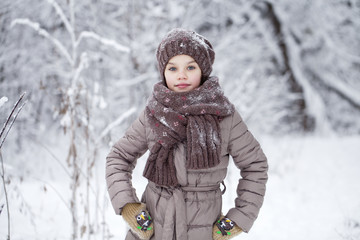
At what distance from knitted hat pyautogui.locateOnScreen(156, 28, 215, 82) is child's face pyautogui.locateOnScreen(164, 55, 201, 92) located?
0.08ft

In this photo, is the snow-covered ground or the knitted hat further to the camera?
the snow-covered ground

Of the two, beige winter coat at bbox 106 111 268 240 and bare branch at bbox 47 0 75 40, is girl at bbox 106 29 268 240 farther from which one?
bare branch at bbox 47 0 75 40

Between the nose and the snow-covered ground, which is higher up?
the nose

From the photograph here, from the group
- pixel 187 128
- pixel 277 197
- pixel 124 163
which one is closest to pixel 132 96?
pixel 277 197

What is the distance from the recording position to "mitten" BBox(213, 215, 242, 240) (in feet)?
4.34

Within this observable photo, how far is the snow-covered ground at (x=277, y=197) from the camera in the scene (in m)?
2.53

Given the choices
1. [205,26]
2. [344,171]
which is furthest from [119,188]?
[205,26]

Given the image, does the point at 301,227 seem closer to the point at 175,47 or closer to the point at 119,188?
the point at 119,188

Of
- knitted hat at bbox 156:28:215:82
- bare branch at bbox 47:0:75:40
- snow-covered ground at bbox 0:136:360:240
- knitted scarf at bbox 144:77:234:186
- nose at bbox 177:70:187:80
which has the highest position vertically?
bare branch at bbox 47:0:75:40

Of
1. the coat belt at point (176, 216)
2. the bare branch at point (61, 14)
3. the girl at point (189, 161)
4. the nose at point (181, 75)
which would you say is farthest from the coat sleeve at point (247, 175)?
the bare branch at point (61, 14)

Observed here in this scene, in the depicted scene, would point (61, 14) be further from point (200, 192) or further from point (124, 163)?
point (200, 192)

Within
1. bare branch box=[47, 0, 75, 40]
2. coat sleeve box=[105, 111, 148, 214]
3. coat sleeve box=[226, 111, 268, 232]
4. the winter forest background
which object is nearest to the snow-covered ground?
the winter forest background

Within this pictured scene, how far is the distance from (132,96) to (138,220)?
4018 mm

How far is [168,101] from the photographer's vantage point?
4.48 ft
